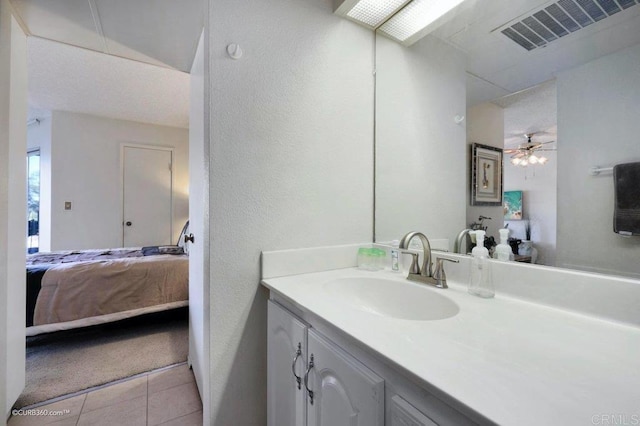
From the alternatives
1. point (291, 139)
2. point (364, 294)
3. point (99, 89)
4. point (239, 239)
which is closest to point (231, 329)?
point (239, 239)

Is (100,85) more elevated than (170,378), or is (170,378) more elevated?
(100,85)

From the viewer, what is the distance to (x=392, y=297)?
1.10 meters

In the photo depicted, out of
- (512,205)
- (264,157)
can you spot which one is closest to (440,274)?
(512,205)

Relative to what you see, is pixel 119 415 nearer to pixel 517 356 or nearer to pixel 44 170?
pixel 517 356

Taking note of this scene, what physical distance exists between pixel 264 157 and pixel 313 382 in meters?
0.88

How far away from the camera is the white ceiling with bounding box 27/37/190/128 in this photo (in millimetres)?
2320

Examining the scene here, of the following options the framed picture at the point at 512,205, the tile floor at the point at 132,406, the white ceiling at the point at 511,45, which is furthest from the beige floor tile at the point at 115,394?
the white ceiling at the point at 511,45

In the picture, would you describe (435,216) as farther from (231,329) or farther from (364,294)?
(231,329)

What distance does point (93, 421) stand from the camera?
138 cm

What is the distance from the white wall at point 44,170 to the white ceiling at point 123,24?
112 inches

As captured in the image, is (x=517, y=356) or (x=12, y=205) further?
(x=12, y=205)

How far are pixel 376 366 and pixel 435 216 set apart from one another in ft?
2.80

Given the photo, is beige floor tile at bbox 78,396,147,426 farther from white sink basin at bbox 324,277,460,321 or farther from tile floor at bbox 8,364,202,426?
white sink basin at bbox 324,277,460,321

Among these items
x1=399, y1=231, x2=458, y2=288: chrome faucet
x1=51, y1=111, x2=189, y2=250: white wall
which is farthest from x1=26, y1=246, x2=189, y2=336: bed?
x1=399, y1=231, x2=458, y2=288: chrome faucet
